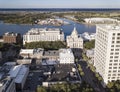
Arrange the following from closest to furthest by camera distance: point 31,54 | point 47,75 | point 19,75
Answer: point 19,75, point 47,75, point 31,54

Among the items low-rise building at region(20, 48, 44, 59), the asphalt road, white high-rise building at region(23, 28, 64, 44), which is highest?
white high-rise building at region(23, 28, 64, 44)

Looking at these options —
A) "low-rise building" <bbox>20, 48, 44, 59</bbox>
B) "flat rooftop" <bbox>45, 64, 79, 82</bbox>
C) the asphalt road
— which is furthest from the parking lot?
"low-rise building" <bbox>20, 48, 44, 59</bbox>

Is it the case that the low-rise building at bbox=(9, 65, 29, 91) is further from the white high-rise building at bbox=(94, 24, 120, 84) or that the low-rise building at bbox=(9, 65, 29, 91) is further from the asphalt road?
the white high-rise building at bbox=(94, 24, 120, 84)

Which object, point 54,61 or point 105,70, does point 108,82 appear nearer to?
point 105,70

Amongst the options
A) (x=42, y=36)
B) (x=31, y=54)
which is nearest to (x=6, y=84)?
(x=31, y=54)

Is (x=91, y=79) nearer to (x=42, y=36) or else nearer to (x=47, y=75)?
(x=47, y=75)

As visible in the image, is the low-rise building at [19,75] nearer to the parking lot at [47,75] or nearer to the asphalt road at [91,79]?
the parking lot at [47,75]

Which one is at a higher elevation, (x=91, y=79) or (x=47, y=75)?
(x=47, y=75)

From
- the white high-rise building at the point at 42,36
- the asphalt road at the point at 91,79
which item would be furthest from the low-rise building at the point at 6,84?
the white high-rise building at the point at 42,36
